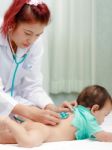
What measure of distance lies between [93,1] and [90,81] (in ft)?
2.48

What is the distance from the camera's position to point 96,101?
174 centimetres

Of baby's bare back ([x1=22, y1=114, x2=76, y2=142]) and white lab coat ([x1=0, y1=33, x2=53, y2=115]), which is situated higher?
white lab coat ([x1=0, y1=33, x2=53, y2=115])

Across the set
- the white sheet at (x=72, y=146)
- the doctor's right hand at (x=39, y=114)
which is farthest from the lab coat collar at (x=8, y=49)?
the white sheet at (x=72, y=146)

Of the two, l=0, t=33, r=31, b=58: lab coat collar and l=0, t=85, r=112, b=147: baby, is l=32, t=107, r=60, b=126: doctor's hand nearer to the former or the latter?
l=0, t=85, r=112, b=147: baby

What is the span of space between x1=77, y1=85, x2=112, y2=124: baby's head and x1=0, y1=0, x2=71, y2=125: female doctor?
0.14 metres

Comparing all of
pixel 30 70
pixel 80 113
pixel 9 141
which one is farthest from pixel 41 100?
pixel 9 141

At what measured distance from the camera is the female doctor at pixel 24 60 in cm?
172

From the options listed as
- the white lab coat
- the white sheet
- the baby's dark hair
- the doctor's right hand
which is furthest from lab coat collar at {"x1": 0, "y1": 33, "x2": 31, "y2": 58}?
the white sheet

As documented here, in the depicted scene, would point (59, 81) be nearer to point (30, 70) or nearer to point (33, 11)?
point (30, 70)

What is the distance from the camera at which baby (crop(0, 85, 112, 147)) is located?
147cm

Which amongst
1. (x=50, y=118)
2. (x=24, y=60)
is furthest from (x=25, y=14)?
(x=50, y=118)

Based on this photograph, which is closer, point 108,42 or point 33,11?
point 33,11

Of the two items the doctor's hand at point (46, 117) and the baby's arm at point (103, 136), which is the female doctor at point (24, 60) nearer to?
the doctor's hand at point (46, 117)

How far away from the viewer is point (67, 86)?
3082 millimetres
